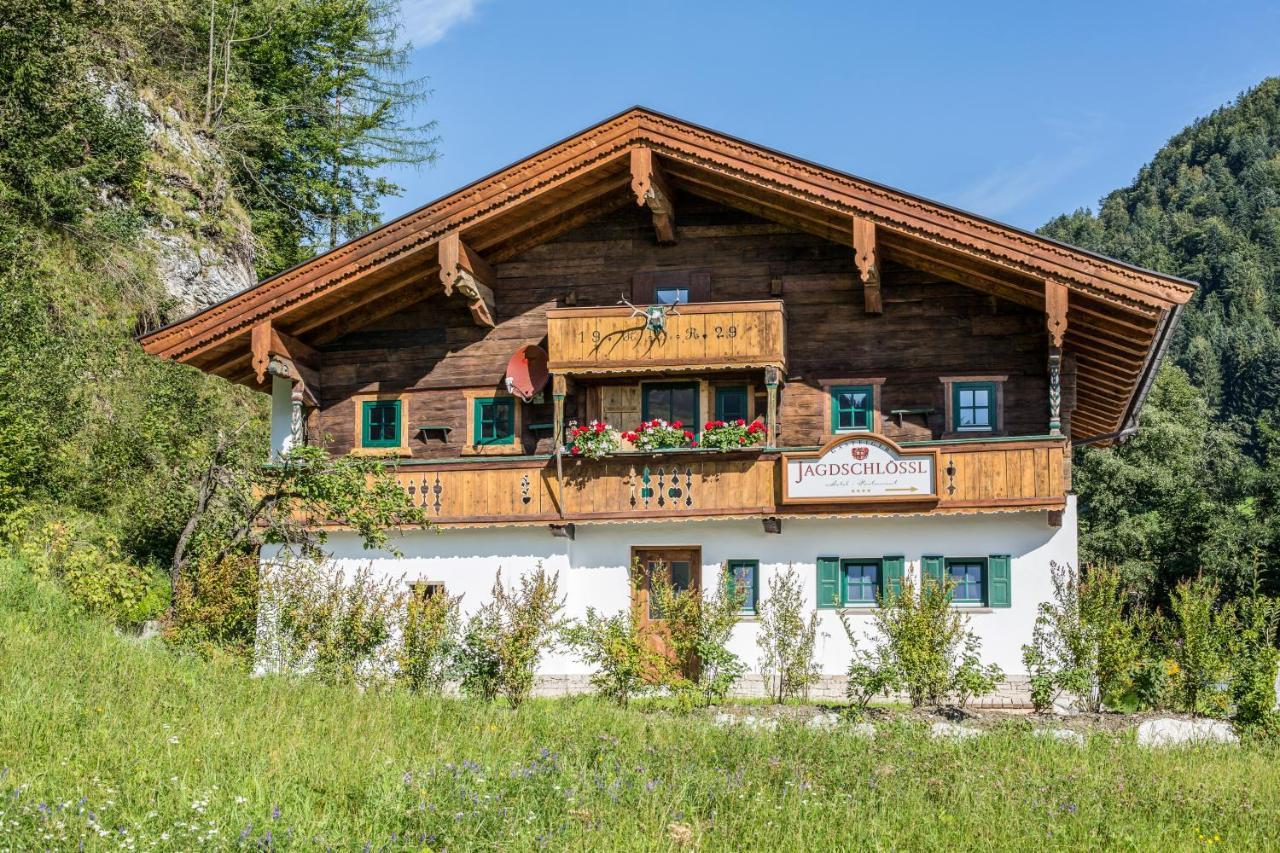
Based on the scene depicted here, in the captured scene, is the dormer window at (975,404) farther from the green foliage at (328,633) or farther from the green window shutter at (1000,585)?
the green foliage at (328,633)

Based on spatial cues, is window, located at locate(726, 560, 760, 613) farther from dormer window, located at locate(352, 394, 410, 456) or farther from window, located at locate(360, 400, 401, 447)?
window, located at locate(360, 400, 401, 447)

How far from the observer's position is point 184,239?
3247cm

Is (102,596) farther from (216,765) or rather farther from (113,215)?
(113,215)

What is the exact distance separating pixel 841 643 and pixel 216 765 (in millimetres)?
11326

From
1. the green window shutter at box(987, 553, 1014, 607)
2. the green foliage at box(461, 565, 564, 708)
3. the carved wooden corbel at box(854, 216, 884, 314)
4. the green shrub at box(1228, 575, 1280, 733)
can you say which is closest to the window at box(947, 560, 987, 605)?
the green window shutter at box(987, 553, 1014, 607)

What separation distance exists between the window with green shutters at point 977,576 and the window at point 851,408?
2.27 m

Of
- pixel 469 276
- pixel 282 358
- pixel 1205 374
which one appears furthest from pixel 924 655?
pixel 1205 374

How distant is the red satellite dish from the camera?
72.7ft

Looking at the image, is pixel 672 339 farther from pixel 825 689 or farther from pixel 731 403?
pixel 825 689

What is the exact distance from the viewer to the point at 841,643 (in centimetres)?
2070

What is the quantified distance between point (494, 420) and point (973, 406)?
7013 mm

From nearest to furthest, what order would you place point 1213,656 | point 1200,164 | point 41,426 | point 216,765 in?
1. point 216,765
2. point 1213,656
3. point 41,426
4. point 1200,164

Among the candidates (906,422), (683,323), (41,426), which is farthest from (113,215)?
(906,422)

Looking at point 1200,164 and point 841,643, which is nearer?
point 841,643
